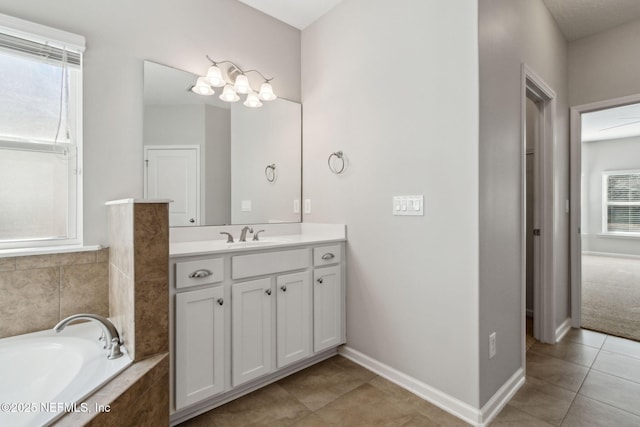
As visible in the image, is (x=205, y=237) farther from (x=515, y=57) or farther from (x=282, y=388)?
(x=515, y=57)

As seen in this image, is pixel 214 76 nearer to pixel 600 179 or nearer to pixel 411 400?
pixel 411 400

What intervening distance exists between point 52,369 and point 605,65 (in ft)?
14.8

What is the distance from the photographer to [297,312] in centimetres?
208

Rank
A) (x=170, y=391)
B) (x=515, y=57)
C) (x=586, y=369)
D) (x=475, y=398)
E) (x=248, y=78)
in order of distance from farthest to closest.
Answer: (x=248, y=78), (x=586, y=369), (x=515, y=57), (x=475, y=398), (x=170, y=391)

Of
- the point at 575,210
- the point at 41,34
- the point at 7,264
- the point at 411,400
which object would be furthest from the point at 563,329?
the point at 41,34

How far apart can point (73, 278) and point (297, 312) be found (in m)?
1.28

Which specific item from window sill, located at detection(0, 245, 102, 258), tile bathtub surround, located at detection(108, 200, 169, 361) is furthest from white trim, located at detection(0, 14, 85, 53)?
window sill, located at detection(0, 245, 102, 258)

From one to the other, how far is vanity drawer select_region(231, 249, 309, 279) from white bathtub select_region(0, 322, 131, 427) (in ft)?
2.14

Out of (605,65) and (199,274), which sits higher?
(605,65)

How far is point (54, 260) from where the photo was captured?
164 centimetres

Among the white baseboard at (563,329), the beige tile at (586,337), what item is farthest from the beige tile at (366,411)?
the beige tile at (586,337)

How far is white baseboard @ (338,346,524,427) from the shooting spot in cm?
166

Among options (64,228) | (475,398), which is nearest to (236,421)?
(475,398)

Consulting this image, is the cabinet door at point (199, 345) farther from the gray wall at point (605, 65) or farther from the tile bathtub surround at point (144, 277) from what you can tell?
the gray wall at point (605, 65)
